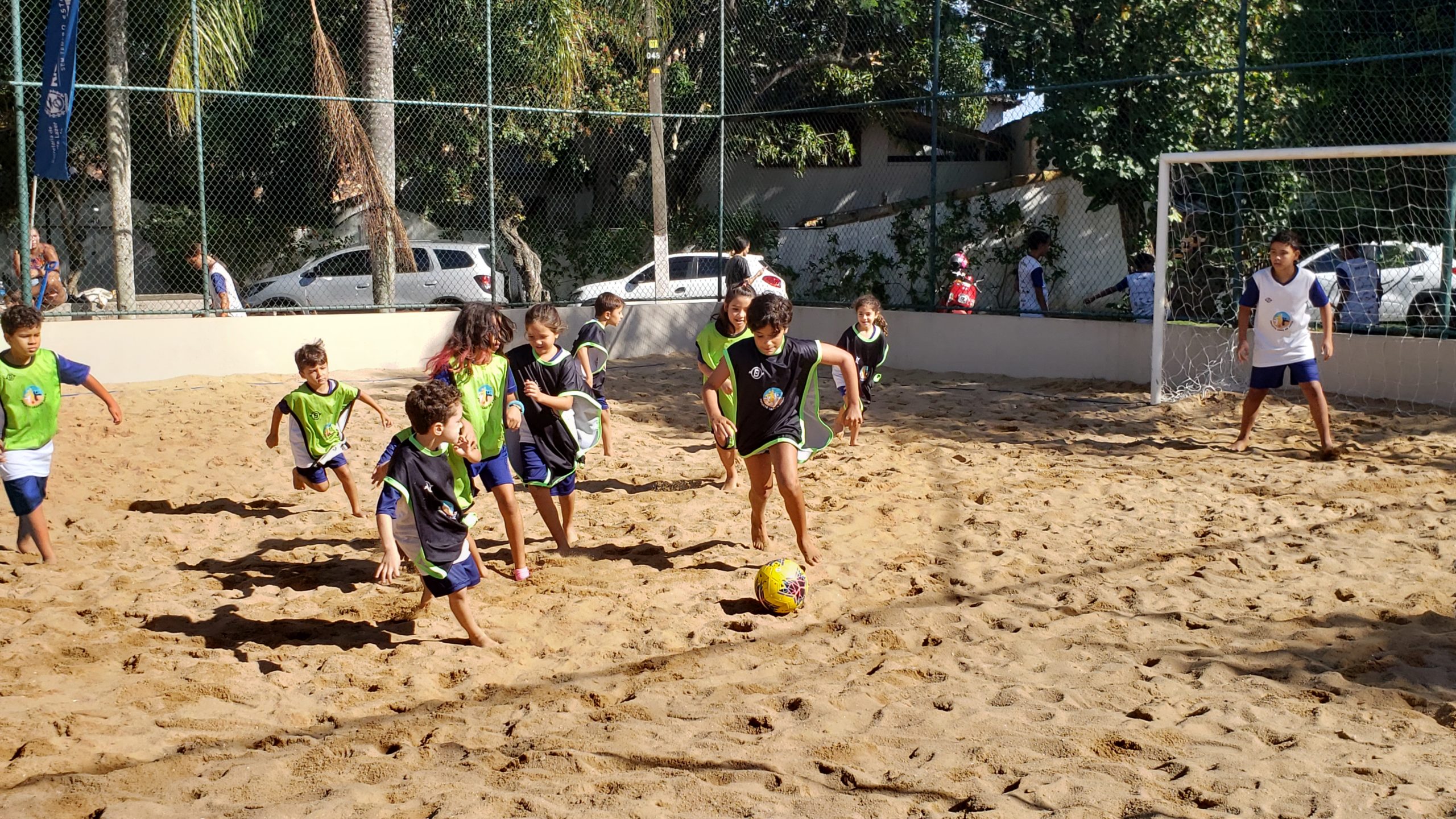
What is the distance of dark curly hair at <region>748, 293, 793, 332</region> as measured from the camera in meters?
6.12

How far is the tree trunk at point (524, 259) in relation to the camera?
1664 centimetres

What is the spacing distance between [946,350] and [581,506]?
6666 mm

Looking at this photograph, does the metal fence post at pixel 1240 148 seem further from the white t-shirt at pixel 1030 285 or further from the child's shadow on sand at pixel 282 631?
the child's shadow on sand at pixel 282 631

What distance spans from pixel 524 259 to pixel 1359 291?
1014cm

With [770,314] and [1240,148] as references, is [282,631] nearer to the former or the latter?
[770,314]

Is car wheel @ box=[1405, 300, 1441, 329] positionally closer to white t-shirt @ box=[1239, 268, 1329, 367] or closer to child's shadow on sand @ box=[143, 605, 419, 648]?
white t-shirt @ box=[1239, 268, 1329, 367]

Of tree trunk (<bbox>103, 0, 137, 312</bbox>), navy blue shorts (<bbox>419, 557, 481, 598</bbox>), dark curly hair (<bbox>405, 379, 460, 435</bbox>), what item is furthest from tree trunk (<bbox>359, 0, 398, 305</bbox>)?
navy blue shorts (<bbox>419, 557, 481, 598</bbox>)

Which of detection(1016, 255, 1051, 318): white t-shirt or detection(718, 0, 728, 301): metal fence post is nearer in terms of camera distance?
detection(1016, 255, 1051, 318): white t-shirt

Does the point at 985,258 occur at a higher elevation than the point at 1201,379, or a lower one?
higher

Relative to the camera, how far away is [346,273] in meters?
16.8

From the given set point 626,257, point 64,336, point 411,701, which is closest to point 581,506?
point 411,701

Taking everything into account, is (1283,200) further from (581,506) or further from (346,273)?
(346,273)

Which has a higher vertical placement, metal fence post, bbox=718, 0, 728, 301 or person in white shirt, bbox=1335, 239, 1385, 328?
metal fence post, bbox=718, 0, 728, 301

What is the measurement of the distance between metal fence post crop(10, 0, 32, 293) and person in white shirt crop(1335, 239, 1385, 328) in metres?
11.8
